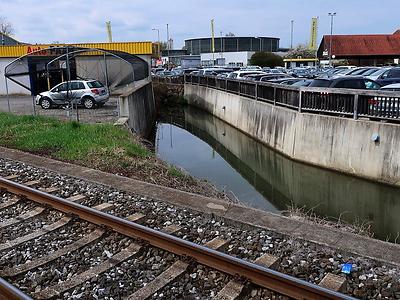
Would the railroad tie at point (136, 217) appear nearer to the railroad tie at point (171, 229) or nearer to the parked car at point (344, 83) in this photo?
the railroad tie at point (171, 229)

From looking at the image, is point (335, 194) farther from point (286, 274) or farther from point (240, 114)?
point (240, 114)

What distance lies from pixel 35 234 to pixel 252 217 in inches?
123

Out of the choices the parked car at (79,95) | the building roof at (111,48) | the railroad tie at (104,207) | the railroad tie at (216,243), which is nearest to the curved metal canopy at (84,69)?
the building roof at (111,48)

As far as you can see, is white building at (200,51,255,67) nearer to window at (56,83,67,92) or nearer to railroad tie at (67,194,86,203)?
window at (56,83,67,92)

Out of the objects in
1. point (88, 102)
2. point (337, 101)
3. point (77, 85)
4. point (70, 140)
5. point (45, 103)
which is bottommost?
point (45, 103)

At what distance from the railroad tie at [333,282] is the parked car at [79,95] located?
71.0ft

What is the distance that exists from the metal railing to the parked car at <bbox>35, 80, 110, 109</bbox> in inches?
358

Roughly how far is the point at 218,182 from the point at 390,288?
1114 centimetres

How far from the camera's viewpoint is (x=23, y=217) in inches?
281

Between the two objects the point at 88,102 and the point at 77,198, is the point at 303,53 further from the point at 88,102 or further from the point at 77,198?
the point at 77,198

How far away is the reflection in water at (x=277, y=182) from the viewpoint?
12.5 metres

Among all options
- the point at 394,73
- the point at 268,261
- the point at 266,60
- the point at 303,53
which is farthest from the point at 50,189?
the point at 303,53

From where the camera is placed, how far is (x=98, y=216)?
6707 millimetres

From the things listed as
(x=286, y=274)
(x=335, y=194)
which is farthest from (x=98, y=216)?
(x=335, y=194)
